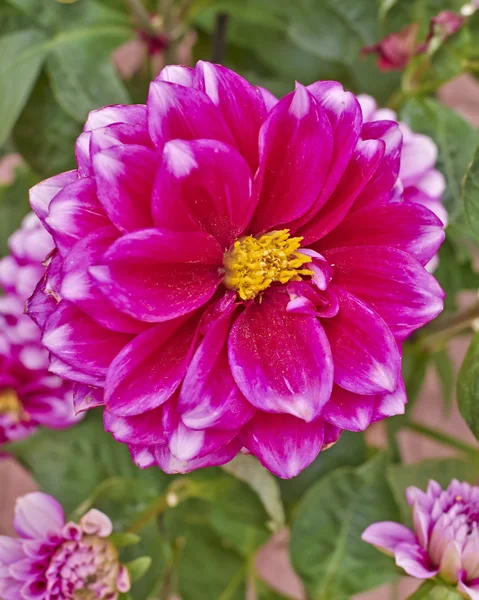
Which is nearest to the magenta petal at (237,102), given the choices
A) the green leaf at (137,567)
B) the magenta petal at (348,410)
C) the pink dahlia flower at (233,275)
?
the pink dahlia flower at (233,275)

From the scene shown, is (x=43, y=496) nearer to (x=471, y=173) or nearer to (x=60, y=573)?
(x=60, y=573)

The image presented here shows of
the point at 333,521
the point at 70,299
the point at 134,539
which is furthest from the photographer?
the point at 333,521

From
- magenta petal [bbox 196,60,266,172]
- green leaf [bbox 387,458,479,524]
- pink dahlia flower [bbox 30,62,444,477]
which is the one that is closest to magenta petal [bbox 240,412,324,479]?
pink dahlia flower [bbox 30,62,444,477]

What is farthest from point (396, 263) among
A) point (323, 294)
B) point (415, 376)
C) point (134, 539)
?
point (415, 376)

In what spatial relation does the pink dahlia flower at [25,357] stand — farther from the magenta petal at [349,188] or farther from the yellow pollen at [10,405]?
the magenta petal at [349,188]

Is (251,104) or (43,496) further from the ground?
(251,104)

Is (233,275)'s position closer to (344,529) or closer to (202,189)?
(202,189)

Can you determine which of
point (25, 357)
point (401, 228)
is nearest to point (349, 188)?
point (401, 228)
